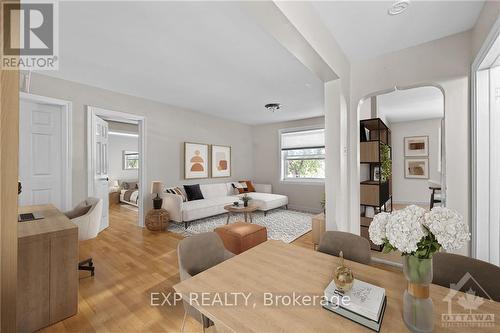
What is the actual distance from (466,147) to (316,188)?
3858 millimetres

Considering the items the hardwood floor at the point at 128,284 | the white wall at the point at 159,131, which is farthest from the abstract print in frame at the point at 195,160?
the hardwood floor at the point at 128,284

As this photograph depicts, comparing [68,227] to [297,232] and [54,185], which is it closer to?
[54,185]

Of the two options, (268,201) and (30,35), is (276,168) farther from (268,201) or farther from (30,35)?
(30,35)

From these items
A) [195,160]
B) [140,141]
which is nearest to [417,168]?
[195,160]

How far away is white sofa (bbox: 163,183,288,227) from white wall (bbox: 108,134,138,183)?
427 cm

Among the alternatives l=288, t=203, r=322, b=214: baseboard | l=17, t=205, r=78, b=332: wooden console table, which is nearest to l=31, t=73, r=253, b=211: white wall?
l=288, t=203, r=322, b=214: baseboard

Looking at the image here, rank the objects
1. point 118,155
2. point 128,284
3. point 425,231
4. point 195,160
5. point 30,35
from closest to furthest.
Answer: point 425,231 → point 30,35 → point 128,284 → point 195,160 → point 118,155

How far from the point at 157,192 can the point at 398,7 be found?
4.38 m

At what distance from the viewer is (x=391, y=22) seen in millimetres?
1987

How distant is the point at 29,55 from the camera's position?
2.59 m

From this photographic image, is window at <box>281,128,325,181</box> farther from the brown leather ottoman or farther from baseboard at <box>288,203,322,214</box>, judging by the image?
the brown leather ottoman

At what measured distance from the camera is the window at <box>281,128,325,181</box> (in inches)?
236

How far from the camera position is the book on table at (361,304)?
85cm

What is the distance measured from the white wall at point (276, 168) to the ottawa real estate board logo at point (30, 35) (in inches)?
202
